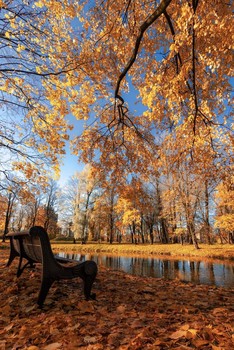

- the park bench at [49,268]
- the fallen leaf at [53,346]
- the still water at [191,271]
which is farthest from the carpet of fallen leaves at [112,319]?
the still water at [191,271]

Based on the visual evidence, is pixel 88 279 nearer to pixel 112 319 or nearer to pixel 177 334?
pixel 112 319

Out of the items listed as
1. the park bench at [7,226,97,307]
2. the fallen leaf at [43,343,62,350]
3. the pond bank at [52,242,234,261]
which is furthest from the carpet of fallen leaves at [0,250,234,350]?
the pond bank at [52,242,234,261]

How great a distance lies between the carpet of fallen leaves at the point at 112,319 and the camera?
220 cm

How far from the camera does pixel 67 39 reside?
6363mm

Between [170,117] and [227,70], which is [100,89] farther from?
[227,70]

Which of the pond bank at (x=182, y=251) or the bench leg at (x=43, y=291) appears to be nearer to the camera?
the bench leg at (x=43, y=291)

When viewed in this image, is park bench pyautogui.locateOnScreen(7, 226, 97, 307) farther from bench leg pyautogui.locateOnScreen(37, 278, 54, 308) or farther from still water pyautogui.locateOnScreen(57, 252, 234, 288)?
still water pyautogui.locateOnScreen(57, 252, 234, 288)

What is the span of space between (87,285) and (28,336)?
4.36 ft

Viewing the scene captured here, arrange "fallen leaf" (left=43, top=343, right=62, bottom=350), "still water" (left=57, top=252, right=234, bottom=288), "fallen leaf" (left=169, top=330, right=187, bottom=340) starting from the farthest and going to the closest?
"still water" (left=57, top=252, right=234, bottom=288), "fallen leaf" (left=169, top=330, right=187, bottom=340), "fallen leaf" (left=43, top=343, right=62, bottom=350)

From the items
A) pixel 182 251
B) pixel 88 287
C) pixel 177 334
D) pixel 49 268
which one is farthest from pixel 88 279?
pixel 182 251

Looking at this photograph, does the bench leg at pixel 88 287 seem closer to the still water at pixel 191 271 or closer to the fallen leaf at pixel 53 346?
the fallen leaf at pixel 53 346

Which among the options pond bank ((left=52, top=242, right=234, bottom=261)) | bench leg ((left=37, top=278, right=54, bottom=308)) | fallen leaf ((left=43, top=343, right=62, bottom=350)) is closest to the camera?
fallen leaf ((left=43, top=343, right=62, bottom=350))

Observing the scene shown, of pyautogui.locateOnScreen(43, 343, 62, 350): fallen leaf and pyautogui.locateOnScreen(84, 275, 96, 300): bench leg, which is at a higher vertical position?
pyautogui.locateOnScreen(84, 275, 96, 300): bench leg

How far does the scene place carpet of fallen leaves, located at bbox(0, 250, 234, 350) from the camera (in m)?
2.20
